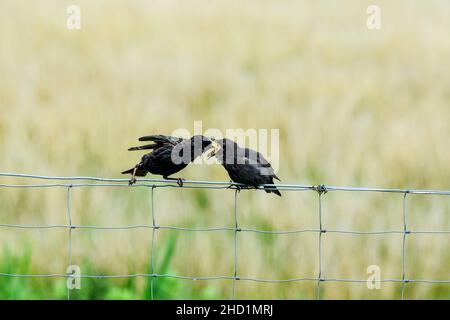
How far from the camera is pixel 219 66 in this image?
7.49 m

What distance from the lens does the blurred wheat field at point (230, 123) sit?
14.5ft

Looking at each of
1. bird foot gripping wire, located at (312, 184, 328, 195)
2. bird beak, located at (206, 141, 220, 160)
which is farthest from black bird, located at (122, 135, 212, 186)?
bird foot gripping wire, located at (312, 184, 328, 195)

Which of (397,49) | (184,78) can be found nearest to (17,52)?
(184,78)

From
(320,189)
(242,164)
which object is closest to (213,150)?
(242,164)

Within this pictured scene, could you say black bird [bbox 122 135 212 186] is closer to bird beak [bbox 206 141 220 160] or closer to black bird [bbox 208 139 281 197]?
bird beak [bbox 206 141 220 160]

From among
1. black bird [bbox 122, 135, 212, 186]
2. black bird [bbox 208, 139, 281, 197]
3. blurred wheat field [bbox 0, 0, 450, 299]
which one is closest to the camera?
black bird [bbox 122, 135, 212, 186]

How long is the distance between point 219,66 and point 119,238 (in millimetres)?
3372

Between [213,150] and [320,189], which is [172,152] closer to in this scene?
[213,150]

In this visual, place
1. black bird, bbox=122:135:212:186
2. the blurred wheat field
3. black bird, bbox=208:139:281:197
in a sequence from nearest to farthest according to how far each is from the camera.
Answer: black bird, bbox=122:135:212:186 < black bird, bbox=208:139:281:197 < the blurred wheat field

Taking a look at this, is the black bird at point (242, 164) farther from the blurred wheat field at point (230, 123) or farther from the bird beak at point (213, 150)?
the blurred wheat field at point (230, 123)

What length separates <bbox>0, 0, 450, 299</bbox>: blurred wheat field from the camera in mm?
4406

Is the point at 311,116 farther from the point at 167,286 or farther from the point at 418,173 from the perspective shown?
the point at 167,286

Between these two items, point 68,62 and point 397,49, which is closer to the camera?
point 68,62

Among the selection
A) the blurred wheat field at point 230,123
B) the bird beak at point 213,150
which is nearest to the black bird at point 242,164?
the bird beak at point 213,150
